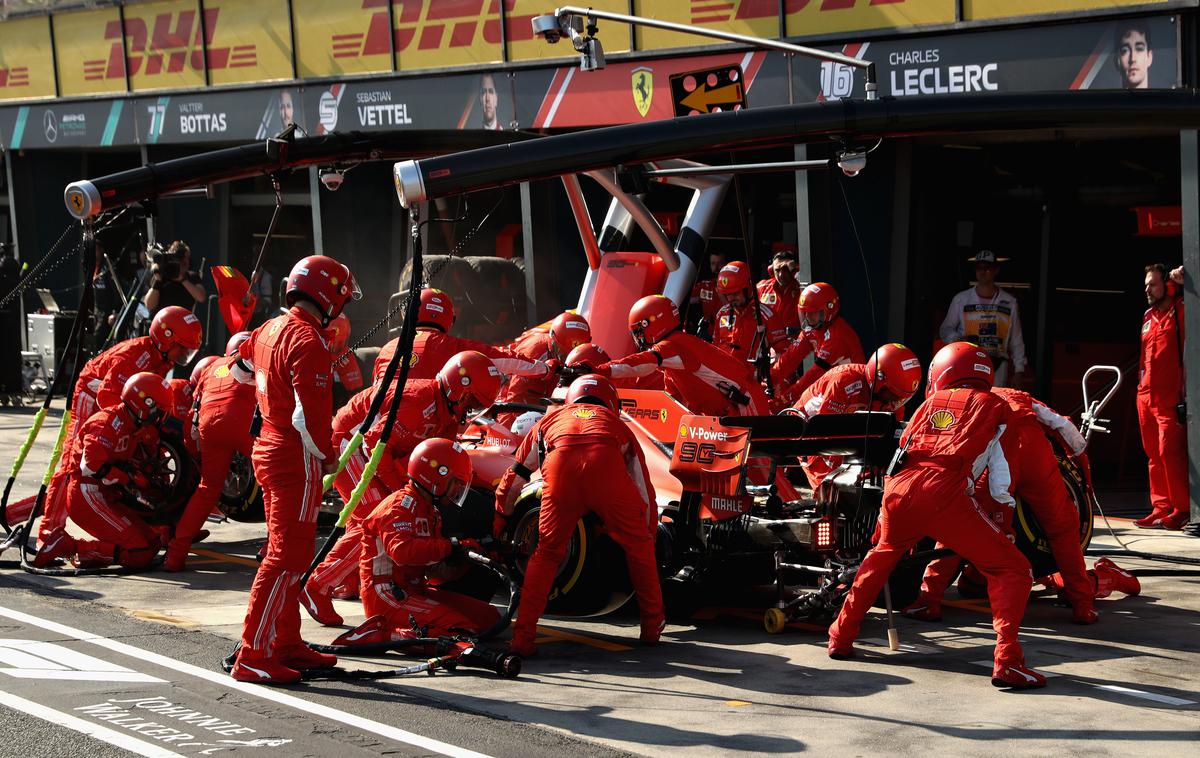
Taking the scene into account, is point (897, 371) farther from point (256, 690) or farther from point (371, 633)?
point (256, 690)

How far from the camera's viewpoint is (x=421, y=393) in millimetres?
10234

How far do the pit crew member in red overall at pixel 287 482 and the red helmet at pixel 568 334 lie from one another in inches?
177

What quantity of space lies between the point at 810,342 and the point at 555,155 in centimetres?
507

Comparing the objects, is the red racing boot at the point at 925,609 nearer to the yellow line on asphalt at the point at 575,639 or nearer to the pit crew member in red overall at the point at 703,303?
the yellow line on asphalt at the point at 575,639

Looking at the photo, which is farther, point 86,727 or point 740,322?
point 740,322

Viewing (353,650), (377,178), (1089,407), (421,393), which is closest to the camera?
(353,650)

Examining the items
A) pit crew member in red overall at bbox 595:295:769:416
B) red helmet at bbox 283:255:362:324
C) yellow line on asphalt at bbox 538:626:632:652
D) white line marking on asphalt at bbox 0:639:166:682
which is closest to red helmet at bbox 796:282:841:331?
pit crew member in red overall at bbox 595:295:769:416

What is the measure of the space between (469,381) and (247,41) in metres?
12.2

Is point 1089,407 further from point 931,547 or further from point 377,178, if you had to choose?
point 377,178

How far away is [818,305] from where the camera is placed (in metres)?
13.0

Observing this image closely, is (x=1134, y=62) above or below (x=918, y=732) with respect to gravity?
above

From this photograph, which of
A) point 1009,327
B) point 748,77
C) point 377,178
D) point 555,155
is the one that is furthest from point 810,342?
point 377,178

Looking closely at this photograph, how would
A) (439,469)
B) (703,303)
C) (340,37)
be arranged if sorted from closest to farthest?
(439,469) → (703,303) → (340,37)

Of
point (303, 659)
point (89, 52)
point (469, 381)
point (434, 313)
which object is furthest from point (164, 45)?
point (303, 659)
